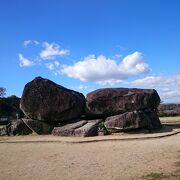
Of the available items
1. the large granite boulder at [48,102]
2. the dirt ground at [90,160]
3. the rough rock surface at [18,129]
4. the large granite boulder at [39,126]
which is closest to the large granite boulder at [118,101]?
the large granite boulder at [48,102]

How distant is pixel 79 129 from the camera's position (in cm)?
2067

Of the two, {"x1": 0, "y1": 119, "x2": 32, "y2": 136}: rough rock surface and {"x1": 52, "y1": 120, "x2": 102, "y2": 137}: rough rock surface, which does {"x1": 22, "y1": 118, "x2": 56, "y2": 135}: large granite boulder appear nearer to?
{"x1": 0, "y1": 119, "x2": 32, "y2": 136}: rough rock surface

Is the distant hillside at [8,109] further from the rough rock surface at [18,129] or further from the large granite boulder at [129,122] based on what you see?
the large granite boulder at [129,122]

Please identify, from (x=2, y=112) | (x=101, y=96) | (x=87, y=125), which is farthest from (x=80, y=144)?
(x=2, y=112)

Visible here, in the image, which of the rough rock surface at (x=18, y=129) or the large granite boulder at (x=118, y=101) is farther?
the rough rock surface at (x=18, y=129)

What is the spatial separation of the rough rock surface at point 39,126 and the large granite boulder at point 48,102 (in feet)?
A: 0.96

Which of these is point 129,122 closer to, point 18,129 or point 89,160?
point 18,129

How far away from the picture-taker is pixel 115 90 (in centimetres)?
2334

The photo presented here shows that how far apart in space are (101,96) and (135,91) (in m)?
2.18

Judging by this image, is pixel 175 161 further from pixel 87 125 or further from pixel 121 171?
pixel 87 125

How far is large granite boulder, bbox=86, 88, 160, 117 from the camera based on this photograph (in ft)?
73.1

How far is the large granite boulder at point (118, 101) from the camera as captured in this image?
22281mm

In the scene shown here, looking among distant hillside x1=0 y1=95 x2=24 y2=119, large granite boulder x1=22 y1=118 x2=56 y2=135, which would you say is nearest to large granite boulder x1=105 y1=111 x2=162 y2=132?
large granite boulder x1=22 y1=118 x2=56 y2=135

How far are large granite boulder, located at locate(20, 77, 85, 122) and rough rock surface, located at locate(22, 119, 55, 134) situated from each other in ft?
0.96
